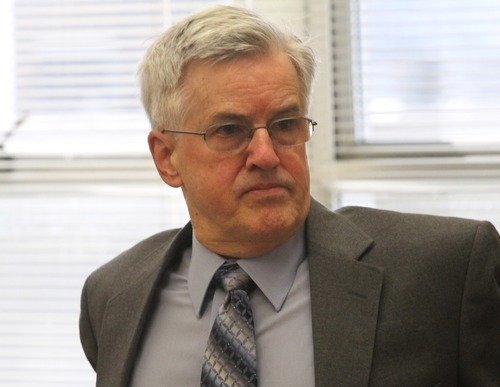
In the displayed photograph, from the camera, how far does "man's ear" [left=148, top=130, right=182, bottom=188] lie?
81.0 inches

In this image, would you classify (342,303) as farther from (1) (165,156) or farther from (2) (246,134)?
(1) (165,156)

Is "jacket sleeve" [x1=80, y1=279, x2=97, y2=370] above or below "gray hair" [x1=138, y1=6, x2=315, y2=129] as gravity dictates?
below

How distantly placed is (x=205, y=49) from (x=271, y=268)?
18.8 inches

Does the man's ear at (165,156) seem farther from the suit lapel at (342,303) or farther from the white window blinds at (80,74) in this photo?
the white window blinds at (80,74)

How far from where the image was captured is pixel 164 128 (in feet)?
6.67

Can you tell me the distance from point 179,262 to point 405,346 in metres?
0.63

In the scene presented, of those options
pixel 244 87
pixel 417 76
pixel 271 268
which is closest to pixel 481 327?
pixel 271 268

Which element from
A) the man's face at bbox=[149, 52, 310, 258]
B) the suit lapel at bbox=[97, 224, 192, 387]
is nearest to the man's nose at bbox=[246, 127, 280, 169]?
the man's face at bbox=[149, 52, 310, 258]

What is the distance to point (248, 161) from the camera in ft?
6.05

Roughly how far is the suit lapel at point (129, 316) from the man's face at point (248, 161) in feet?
0.63

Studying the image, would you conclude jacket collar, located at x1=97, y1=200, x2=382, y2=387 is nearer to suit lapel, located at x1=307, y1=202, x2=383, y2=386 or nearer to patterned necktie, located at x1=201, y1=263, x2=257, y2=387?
suit lapel, located at x1=307, y1=202, x2=383, y2=386

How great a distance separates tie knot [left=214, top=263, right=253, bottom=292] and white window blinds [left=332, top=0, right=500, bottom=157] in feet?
3.48

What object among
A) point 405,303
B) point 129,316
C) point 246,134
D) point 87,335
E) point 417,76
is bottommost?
point 87,335

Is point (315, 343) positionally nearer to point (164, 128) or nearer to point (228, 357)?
point (228, 357)
